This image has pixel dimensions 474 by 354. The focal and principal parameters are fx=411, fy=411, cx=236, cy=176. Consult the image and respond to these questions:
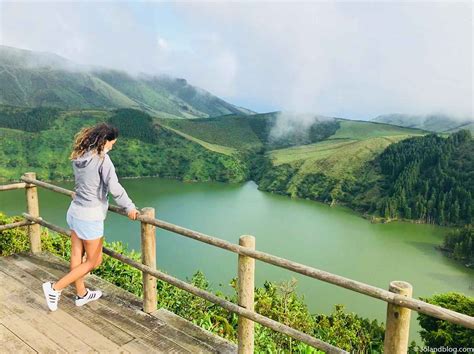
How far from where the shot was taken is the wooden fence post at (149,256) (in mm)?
3898

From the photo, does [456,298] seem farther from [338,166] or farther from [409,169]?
[338,166]

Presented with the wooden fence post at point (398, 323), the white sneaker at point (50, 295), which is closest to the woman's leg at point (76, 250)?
the white sneaker at point (50, 295)

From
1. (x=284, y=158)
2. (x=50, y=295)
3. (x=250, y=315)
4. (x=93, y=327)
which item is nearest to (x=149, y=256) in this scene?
(x=93, y=327)

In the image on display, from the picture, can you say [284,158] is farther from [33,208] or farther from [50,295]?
[50,295]

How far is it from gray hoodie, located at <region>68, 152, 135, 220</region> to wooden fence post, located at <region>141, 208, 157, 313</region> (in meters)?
0.27

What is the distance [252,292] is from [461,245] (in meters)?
47.8

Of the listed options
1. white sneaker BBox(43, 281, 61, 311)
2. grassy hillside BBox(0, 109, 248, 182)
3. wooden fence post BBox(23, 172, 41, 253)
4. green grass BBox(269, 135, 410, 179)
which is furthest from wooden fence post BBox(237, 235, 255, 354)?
grassy hillside BBox(0, 109, 248, 182)

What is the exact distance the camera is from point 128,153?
9388 cm

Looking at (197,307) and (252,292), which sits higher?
(252,292)

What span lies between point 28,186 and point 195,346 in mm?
3194

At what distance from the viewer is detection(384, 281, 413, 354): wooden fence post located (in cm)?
254

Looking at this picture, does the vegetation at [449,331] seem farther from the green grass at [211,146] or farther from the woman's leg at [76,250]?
the green grass at [211,146]

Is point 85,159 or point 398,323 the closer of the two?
point 398,323

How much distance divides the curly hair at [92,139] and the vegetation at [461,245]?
154ft
